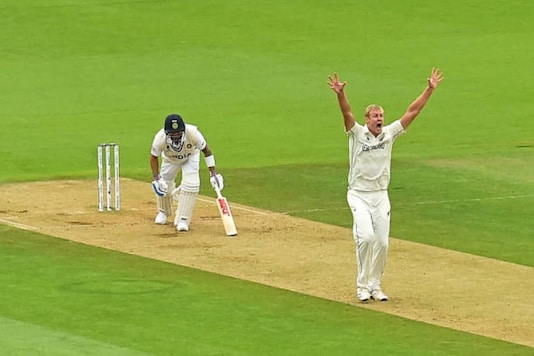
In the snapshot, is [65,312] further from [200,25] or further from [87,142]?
[200,25]

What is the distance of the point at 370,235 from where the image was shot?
16656 mm

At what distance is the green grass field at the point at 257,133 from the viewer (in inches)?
619

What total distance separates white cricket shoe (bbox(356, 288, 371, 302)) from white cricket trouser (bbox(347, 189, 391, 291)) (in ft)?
0.15

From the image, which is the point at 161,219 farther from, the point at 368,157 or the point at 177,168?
the point at 368,157

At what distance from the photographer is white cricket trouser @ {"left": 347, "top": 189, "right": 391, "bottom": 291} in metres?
16.7

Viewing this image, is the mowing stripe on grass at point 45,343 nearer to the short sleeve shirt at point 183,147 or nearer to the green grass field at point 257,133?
the green grass field at point 257,133

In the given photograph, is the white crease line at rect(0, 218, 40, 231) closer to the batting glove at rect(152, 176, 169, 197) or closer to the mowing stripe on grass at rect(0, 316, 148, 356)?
the batting glove at rect(152, 176, 169, 197)

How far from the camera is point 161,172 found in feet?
71.1

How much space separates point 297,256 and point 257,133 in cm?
1149

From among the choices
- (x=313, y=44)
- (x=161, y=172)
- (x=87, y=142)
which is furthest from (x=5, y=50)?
(x=161, y=172)

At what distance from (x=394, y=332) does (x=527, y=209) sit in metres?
7.51

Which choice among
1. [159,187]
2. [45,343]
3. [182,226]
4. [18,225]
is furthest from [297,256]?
[45,343]

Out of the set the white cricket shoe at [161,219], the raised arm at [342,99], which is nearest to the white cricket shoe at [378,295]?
the raised arm at [342,99]

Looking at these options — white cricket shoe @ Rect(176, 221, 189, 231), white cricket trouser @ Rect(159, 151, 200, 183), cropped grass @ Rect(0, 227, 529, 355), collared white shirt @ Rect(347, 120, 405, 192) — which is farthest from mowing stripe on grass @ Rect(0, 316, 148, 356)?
white cricket trouser @ Rect(159, 151, 200, 183)
